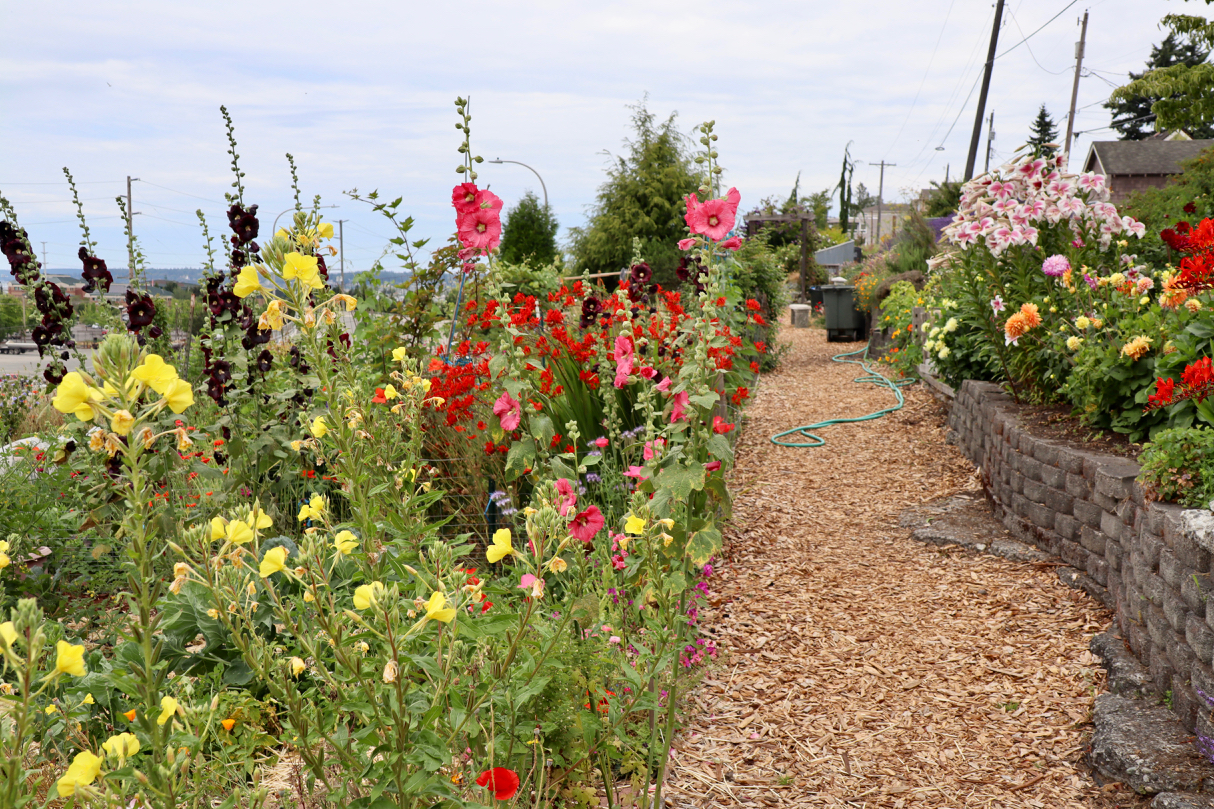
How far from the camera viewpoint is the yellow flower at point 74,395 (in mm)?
1028

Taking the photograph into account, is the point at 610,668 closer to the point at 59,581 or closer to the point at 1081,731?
the point at 1081,731

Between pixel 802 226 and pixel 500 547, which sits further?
pixel 802 226

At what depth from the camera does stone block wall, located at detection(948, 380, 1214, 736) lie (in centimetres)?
259

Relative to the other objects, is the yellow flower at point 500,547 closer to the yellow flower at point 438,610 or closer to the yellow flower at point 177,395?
the yellow flower at point 438,610

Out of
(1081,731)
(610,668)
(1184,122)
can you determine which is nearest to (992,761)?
(1081,731)

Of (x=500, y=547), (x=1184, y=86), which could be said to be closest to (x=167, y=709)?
(x=500, y=547)

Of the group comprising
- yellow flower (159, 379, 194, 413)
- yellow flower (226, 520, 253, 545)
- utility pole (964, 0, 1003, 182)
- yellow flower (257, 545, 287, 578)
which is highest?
utility pole (964, 0, 1003, 182)

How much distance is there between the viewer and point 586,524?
197 cm

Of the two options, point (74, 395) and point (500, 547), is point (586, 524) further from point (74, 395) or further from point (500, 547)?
point (74, 395)

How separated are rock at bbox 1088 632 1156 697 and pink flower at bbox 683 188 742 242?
2168 millimetres

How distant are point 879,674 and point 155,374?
2.91 m

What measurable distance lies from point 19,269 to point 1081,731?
458 centimetres

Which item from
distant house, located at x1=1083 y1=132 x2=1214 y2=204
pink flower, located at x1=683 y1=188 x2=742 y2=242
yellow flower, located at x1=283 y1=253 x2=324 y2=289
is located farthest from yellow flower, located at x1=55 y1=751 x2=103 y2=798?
distant house, located at x1=1083 y1=132 x2=1214 y2=204

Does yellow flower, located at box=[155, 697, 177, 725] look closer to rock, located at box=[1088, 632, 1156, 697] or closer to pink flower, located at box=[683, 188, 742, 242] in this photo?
pink flower, located at box=[683, 188, 742, 242]
